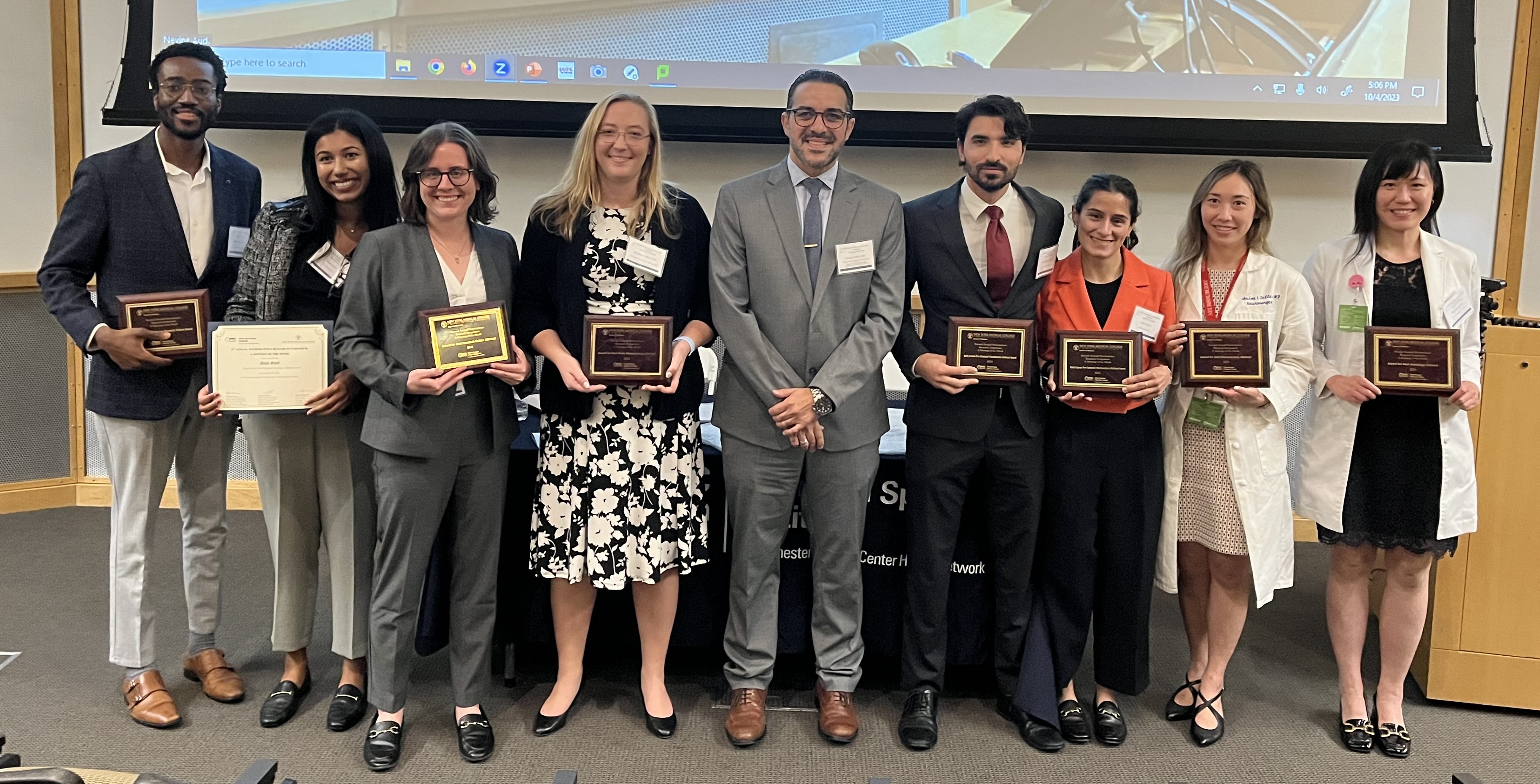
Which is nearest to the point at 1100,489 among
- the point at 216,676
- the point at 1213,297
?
the point at 1213,297

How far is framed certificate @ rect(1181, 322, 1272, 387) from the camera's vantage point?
8.45 ft

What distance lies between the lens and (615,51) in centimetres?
441

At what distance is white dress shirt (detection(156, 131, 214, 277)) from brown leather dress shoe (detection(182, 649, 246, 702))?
44.8 inches

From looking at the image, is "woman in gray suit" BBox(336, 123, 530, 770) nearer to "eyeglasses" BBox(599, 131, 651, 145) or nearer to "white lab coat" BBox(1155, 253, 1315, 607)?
"eyeglasses" BBox(599, 131, 651, 145)

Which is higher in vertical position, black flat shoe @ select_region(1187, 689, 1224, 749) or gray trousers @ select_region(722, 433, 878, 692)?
gray trousers @ select_region(722, 433, 878, 692)

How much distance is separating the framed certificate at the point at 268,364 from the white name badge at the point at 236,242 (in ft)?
1.13

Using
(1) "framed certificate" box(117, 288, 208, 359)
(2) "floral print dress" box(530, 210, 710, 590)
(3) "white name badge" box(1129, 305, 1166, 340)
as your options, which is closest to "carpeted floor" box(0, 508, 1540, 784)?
(2) "floral print dress" box(530, 210, 710, 590)

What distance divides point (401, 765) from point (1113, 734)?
191 cm

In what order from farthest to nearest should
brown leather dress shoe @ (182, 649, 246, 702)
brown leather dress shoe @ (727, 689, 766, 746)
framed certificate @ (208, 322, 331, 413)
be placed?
brown leather dress shoe @ (182, 649, 246, 702)
brown leather dress shoe @ (727, 689, 766, 746)
framed certificate @ (208, 322, 331, 413)

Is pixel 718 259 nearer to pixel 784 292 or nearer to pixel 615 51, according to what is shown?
pixel 784 292

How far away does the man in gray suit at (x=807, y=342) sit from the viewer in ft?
8.50

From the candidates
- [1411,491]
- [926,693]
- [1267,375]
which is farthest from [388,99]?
[1411,491]

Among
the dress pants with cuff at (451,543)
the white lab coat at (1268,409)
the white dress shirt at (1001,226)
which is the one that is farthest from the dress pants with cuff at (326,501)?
the white lab coat at (1268,409)

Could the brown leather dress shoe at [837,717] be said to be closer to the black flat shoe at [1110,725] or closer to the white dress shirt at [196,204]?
the black flat shoe at [1110,725]
